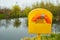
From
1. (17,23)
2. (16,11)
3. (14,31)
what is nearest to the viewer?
(14,31)

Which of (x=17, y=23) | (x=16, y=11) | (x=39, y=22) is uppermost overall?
(x=39, y=22)

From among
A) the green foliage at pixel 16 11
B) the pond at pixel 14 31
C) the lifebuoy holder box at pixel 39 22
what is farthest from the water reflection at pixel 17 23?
the lifebuoy holder box at pixel 39 22

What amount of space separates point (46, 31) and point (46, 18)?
12 cm

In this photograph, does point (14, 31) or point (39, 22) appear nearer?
point (39, 22)

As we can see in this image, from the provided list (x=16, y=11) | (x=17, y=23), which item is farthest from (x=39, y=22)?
(x=16, y=11)

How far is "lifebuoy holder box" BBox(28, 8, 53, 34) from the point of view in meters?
1.72

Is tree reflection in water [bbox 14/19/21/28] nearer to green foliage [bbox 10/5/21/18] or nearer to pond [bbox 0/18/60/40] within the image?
pond [bbox 0/18/60/40]

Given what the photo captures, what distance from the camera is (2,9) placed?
789 centimetres

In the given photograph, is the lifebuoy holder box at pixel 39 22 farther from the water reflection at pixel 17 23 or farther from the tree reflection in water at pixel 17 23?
the water reflection at pixel 17 23

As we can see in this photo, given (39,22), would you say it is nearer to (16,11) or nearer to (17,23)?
(17,23)

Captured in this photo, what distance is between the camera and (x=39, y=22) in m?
1.77

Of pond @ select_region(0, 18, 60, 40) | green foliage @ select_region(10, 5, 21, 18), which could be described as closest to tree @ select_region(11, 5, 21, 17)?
green foliage @ select_region(10, 5, 21, 18)

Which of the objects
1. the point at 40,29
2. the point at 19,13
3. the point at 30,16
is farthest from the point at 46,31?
the point at 19,13

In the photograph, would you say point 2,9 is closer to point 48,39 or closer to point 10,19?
point 10,19
